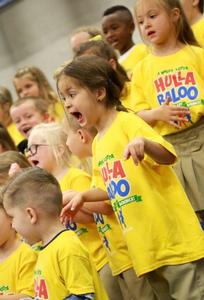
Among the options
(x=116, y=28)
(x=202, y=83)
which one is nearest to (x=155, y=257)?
(x=202, y=83)

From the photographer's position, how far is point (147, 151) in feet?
9.09

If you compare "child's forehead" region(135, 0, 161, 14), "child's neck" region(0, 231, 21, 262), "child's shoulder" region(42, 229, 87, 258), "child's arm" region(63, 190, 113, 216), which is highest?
"child's forehead" region(135, 0, 161, 14)

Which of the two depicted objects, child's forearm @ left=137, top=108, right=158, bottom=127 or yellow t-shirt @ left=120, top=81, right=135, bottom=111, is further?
yellow t-shirt @ left=120, top=81, right=135, bottom=111

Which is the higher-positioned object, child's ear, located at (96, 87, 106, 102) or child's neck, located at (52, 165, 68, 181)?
child's ear, located at (96, 87, 106, 102)

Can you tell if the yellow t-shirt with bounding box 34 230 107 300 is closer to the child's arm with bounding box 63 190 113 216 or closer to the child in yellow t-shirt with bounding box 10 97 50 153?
the child's arm with bounding box 63 190 113 216

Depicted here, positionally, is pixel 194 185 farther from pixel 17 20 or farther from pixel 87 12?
pixel 17 20

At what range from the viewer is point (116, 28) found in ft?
16.0

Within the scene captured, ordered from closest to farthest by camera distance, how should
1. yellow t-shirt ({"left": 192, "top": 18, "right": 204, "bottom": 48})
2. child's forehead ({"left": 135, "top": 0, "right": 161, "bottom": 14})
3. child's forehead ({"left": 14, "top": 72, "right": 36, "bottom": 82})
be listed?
child's forehead ({"left": 135, "top": 0, "right": 161, "bottom": 14})
yellow t-shirt ({"left": 192, "top": 18, "right": 204, "bottom": 48})
child's forehead ({"left": 14, "top": 72, "right": 36, "bottom": 82})

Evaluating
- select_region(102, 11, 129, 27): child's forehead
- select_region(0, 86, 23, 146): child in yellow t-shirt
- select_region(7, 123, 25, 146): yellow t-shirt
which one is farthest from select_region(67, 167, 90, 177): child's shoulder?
select_region(0, 86, 23, 146): child in yellow t-shirt

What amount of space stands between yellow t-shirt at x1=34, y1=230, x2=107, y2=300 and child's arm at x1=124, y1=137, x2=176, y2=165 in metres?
0.42

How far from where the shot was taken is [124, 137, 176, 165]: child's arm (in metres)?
2.65

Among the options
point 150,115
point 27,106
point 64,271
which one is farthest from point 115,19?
point 64,271

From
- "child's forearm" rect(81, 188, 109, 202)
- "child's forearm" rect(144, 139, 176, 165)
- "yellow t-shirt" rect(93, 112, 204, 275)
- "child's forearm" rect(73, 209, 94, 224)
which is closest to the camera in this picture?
"child's forearm" rect(144, 139, 176, 165)

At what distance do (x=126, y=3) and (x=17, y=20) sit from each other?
4.99ft
